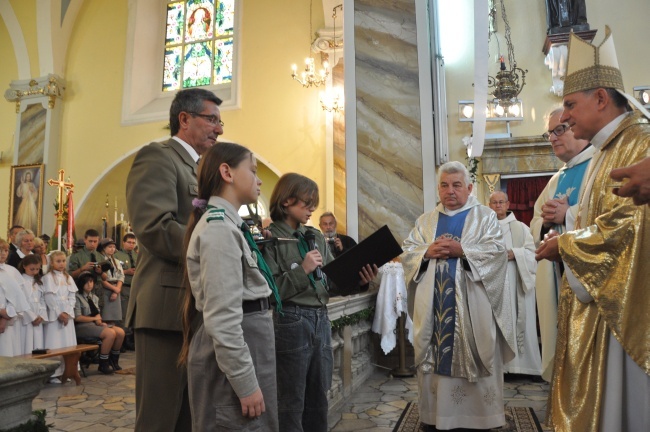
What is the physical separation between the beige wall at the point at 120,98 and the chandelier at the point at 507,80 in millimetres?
3907

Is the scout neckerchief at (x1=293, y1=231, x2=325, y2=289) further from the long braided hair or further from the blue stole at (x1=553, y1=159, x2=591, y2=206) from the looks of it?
the blue stole at (x1=553, y1=159, x2=591, y2=206)

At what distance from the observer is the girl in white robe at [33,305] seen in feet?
18.8

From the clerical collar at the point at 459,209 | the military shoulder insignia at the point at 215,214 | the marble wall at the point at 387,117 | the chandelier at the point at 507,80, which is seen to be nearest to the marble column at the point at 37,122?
the marble wall at the point at 387,117

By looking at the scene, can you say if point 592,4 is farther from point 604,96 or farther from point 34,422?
point 34,422

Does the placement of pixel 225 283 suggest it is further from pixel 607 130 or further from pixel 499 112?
pixel 499 112

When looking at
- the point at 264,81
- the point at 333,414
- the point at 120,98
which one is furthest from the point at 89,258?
the point at 120,98

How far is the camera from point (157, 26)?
1447cm

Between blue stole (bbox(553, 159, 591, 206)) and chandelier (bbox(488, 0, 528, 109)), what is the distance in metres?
6.39

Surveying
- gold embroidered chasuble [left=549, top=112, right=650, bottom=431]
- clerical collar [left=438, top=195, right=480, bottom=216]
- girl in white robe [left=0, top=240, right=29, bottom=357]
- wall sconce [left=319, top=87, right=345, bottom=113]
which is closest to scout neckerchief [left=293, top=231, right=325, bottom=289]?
gold embroidered chasuble [left=549, top=112, right=650, bottom=431]

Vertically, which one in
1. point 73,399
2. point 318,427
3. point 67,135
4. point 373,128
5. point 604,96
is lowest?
point 73,399

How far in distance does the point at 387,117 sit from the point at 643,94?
222 inches

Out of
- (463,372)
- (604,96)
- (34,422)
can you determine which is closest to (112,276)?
(463,372)

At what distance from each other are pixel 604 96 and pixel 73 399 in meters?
4.90

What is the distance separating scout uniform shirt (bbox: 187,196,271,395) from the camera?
1.54m
